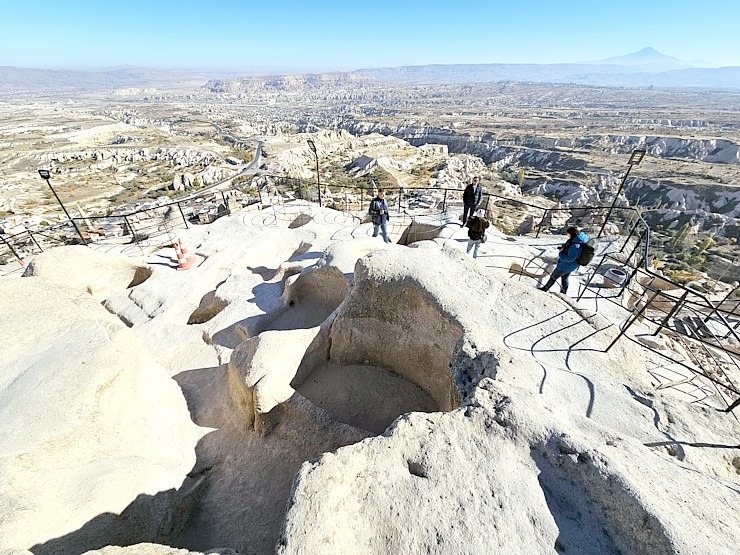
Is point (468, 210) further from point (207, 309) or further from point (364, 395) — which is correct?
point (207, 309)

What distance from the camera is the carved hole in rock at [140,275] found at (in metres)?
13.0

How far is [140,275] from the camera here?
13078mm

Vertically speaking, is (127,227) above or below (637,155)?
below

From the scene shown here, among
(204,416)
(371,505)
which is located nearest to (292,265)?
(204,416)

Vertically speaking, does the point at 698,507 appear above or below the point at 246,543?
above

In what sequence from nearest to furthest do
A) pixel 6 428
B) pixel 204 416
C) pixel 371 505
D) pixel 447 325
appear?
pixel 371 505, pixel 6 428, pixel 447 325, pixel 204 416

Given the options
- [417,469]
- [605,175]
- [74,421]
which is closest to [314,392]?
[74,421]

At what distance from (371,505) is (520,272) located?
28.7 feet

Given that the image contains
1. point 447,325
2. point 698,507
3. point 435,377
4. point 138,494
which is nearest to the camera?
point 698,507

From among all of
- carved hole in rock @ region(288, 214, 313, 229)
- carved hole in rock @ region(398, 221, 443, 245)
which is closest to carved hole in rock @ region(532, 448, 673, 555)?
carved hole in rock @ region(398, 221, 443, 245)

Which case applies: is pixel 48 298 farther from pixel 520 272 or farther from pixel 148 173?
pixel 148 173

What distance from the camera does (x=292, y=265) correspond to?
11641 millimetres

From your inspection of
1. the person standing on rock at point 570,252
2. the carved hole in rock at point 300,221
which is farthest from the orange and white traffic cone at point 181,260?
the person standing on rock at point 570,252

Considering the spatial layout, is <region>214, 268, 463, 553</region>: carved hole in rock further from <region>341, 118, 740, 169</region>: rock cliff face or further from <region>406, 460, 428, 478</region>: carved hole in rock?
<region>341, 118, 740, 169</region>: rock cliff face
